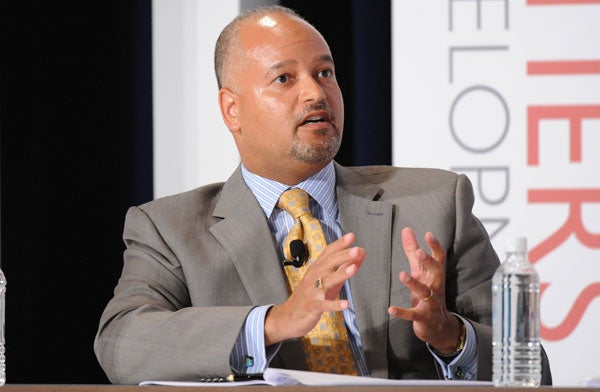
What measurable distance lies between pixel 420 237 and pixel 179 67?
1912 mm

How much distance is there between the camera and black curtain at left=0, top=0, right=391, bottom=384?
169 inches

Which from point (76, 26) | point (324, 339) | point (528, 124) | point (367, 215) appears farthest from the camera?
point (76, 26)

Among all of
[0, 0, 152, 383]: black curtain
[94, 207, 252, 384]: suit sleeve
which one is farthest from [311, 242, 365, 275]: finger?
[0, 0, 152, 383]: black curtain

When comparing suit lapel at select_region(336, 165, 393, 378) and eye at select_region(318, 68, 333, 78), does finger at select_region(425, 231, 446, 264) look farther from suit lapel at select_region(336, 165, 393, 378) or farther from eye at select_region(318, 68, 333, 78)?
eye at select_region(318, 68, 333, 78)

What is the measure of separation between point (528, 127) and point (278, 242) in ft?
4.72

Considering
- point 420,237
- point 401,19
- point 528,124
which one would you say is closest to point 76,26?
point 401,19

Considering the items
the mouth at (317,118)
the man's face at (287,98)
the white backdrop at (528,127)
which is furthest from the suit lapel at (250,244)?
the white backdrop at (528,127)

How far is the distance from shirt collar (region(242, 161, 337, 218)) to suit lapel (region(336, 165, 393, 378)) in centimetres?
3

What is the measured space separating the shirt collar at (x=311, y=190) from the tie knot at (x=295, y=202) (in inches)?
0.7

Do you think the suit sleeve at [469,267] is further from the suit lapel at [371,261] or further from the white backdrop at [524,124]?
the white backdrop at [524,124]

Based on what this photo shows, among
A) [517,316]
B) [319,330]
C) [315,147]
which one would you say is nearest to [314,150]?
[315,147]

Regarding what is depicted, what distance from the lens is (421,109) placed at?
157 inches

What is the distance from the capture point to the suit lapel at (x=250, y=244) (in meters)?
2.67

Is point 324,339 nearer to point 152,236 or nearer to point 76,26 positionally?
point 152,236
